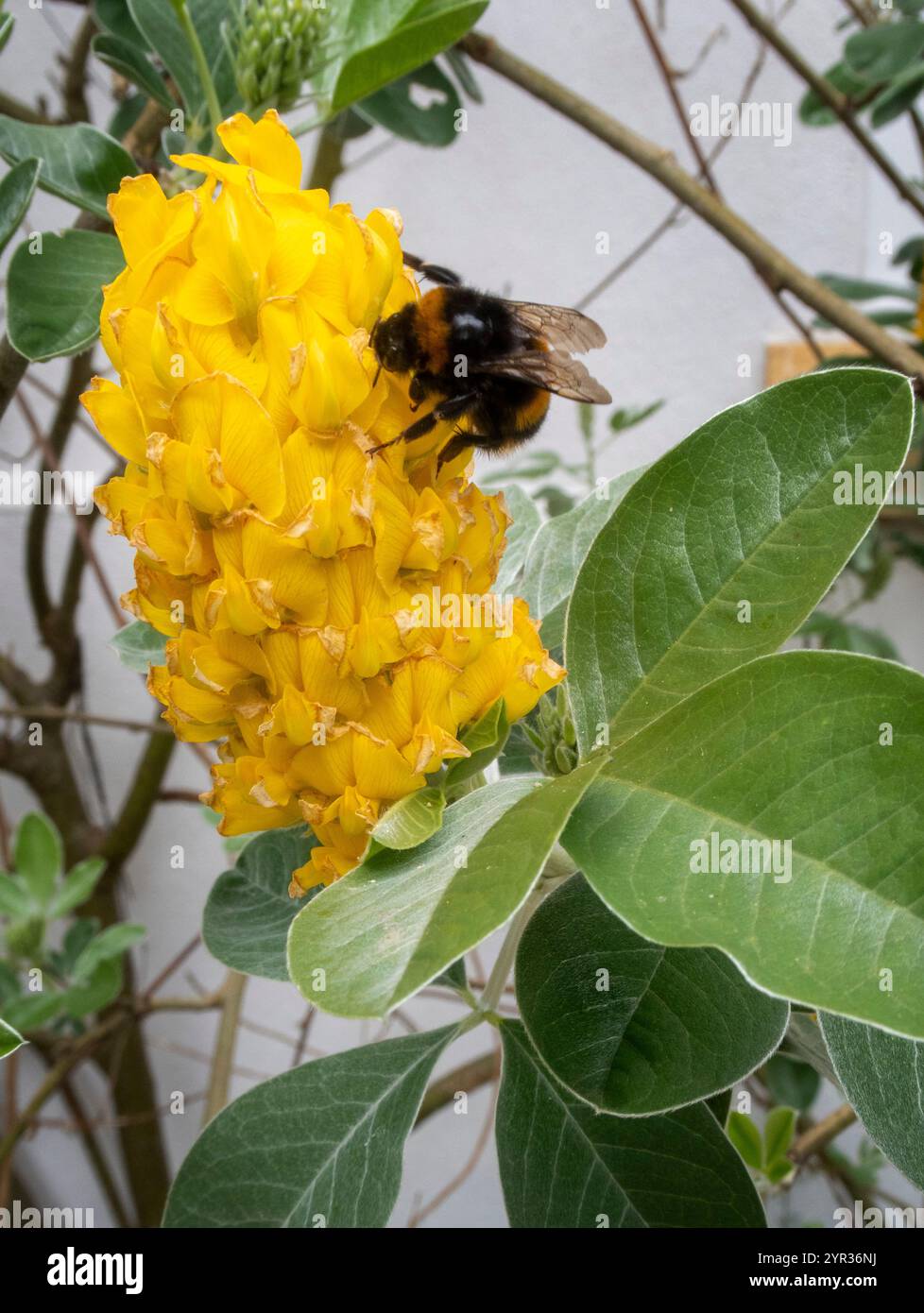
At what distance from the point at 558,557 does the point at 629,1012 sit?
0.17 meters

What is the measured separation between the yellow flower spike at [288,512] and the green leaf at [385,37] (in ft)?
0.36

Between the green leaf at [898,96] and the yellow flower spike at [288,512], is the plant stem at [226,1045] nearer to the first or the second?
the yellow flower spike at [288,512]

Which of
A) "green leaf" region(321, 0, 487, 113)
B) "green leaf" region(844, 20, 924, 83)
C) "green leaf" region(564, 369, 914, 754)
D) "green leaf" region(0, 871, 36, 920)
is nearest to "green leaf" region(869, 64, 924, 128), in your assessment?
"green leaf" region(844, 20, 924, 83)

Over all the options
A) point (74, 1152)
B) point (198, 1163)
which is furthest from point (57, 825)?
point (198, 1163)

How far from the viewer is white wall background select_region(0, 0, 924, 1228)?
112cm

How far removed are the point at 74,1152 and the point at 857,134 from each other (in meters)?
1.36

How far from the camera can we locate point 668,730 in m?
0.26

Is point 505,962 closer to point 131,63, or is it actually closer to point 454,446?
point 454,446

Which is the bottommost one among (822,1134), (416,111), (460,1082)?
(460,1082)

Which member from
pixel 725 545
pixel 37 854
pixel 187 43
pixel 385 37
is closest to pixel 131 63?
pixel 187 43

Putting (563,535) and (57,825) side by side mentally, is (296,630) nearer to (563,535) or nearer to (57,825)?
(563,535)

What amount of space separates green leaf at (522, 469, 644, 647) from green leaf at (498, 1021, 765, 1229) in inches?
5.8

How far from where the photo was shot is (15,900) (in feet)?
2.78

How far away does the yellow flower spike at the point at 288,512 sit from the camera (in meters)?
0.25
